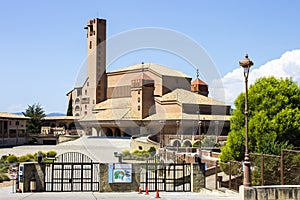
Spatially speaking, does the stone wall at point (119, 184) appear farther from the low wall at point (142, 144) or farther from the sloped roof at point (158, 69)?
the sloped roof at point (158, 69)

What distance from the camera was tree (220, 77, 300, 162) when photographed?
918 inches

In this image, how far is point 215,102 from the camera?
77.0 metres

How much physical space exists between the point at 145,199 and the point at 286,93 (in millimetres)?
12061

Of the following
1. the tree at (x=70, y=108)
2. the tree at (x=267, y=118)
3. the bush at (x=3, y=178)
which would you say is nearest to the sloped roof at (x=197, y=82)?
the tree at (x=70, y=108)

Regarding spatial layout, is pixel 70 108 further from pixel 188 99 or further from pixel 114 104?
pixel 188 99

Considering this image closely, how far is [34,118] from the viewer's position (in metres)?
91.1

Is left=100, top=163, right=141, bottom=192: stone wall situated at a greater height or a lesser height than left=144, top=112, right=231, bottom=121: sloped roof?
lesser

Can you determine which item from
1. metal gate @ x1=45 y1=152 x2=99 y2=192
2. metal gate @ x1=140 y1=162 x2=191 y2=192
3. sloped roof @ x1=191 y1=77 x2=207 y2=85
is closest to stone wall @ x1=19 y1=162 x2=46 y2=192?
metal gate @ x1=45 y1=152 x2=99 y2=192

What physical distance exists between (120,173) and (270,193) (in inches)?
341

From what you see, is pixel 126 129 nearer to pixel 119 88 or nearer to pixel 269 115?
pixel 119 88

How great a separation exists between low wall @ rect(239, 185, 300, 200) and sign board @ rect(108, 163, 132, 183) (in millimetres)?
7854

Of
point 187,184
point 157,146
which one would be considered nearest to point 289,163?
point 187,184

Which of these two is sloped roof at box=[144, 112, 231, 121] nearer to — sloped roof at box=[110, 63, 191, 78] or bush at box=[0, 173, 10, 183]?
sloped roof at box=[110, 63, 191, 78]

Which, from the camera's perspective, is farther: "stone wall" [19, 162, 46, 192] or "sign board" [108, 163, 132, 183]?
"sign board" [108, 163, 132, 183]
